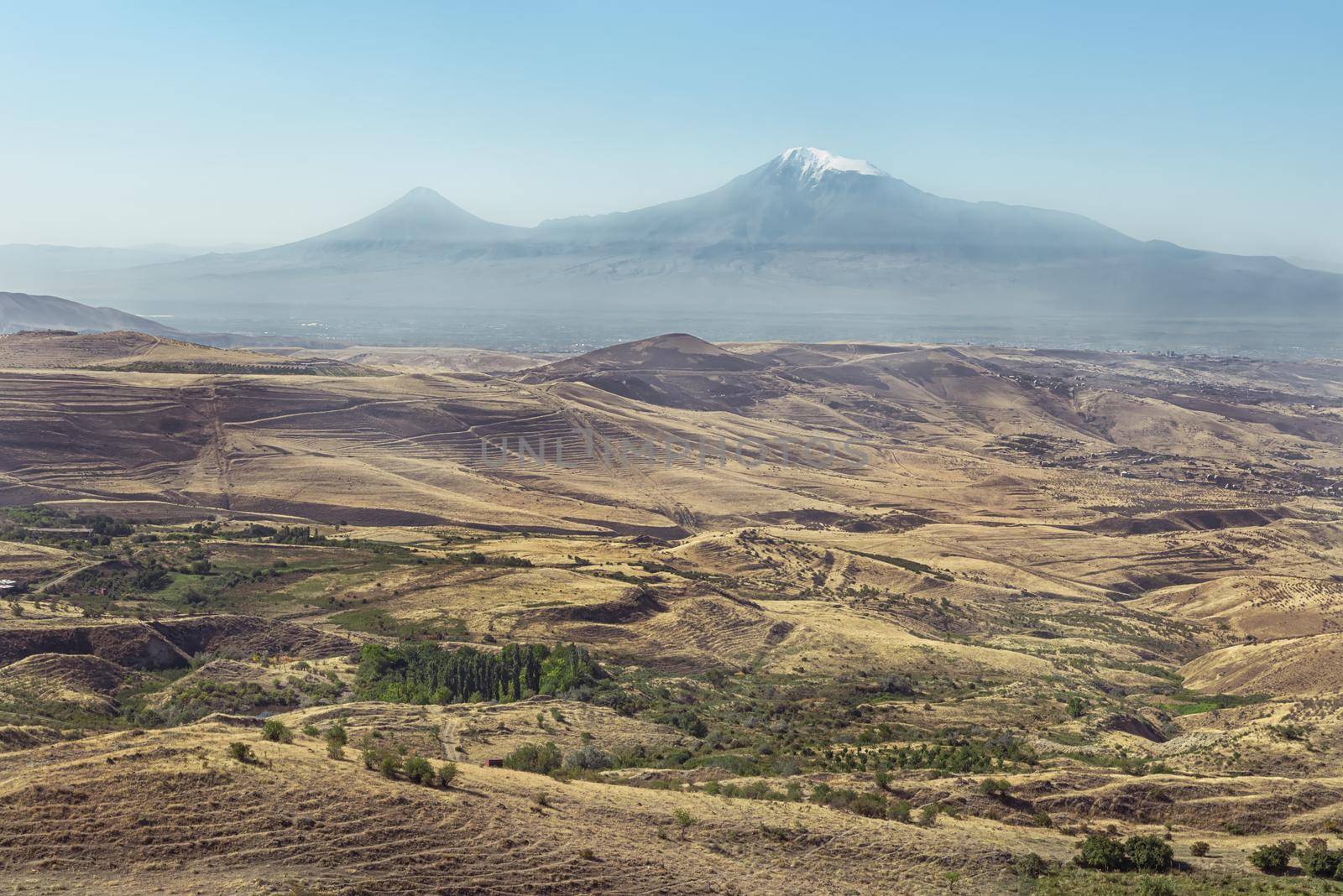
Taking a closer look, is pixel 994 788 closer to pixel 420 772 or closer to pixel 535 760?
pixel 535 760

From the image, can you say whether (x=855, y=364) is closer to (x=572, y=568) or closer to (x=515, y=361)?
(x=515, y=361)

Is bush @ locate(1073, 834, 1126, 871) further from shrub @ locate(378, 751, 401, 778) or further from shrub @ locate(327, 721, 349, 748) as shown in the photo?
shrub @ locate(327, 721, 349, 748)

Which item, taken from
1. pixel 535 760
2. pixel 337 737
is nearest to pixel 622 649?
pixel 535 760

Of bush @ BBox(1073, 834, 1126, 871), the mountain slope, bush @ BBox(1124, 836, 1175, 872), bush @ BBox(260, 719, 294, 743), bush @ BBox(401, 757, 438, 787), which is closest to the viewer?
bush @ BBox(1124, 836, 1175, 872)

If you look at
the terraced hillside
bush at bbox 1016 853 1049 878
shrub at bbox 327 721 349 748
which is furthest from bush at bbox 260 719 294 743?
bush at bbox 1016 853 1049 878

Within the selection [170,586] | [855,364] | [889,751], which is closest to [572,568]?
[170,586]
